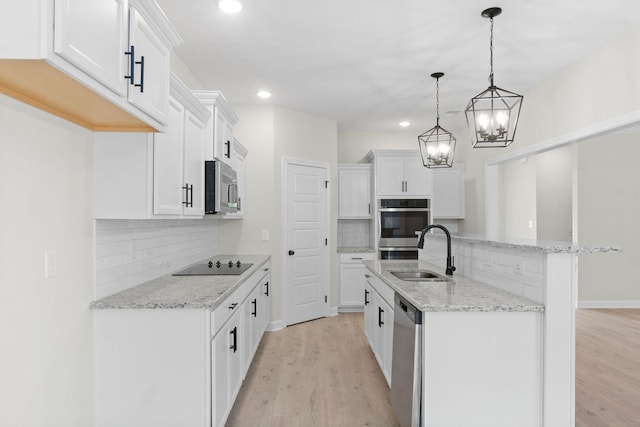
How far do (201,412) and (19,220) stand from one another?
1.24 meters

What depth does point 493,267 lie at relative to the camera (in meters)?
2.60

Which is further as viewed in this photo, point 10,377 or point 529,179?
point 529,179

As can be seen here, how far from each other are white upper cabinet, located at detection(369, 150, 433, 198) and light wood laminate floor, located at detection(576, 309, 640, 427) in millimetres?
2616

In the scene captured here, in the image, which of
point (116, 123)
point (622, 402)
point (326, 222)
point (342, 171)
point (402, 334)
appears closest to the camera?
point (116, 123)

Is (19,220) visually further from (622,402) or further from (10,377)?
(622,402)

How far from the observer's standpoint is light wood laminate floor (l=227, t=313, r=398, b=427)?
8.89 ft

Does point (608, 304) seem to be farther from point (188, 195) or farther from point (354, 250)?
point (188, 195)

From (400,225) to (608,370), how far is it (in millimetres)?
2899

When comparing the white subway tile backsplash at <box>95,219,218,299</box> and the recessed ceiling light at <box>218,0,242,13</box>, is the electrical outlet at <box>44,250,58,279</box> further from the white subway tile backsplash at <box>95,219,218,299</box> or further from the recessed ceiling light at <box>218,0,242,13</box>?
the recessed ceiling light at <box>218,0,242,13</box>

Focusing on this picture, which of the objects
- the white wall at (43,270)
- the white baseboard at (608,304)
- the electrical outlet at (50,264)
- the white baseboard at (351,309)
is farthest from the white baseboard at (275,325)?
the white baseboard at (608,304)

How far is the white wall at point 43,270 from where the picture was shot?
5.04ft

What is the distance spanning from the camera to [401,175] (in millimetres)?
5844

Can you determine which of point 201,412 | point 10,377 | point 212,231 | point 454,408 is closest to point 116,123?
point 10,377

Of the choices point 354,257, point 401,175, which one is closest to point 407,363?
point 354,257
